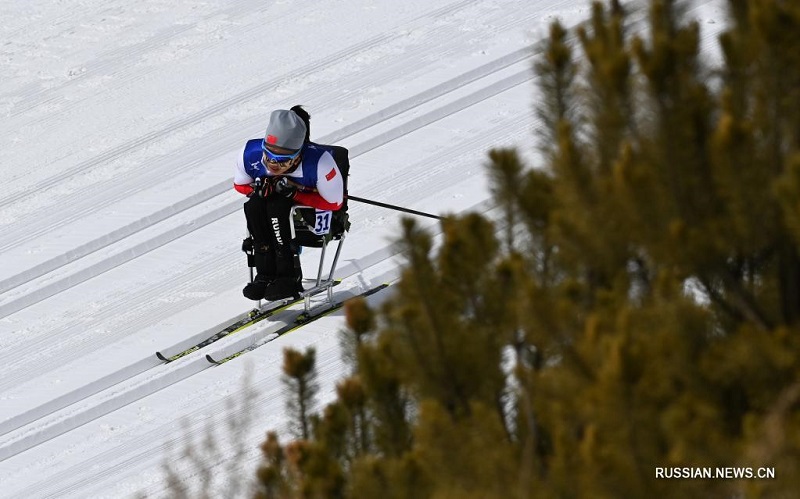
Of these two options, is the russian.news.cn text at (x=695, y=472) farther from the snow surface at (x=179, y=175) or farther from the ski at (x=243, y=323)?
the ski at (x=243, y=323)

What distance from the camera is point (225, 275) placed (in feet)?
32.7

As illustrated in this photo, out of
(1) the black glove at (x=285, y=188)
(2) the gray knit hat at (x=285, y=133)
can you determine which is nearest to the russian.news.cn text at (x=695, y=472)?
(2) the gray knit hat at (x=285, y=133)

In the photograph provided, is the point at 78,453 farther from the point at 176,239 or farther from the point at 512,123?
the point at 512,123

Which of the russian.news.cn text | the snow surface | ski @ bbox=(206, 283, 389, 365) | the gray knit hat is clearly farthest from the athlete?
the russian.news.cn text

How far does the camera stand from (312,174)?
337 inches

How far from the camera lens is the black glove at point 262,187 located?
8.50 meters

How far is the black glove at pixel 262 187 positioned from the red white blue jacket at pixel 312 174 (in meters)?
0.07

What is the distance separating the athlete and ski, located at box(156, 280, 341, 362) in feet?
1.38

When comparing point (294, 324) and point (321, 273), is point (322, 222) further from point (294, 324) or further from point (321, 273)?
point (294, 324)

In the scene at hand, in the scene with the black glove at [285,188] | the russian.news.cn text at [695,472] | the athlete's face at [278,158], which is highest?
the russian.news.cn text at [695,472]

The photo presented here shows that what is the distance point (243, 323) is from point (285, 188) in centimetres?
122

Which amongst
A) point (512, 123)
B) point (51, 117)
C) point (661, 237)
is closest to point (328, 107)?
point (512, 123)

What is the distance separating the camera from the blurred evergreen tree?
348cm

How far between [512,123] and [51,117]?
4492 mm
